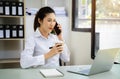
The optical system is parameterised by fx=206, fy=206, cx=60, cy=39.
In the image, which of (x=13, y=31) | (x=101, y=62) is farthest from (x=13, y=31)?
(x=101, y=62)

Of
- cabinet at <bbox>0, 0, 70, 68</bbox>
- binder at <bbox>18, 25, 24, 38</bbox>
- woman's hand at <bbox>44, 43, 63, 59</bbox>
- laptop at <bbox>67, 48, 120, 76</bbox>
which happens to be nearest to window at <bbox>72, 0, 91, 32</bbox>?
cabinet at <bbox>0, 0, 70, 68</bbox>

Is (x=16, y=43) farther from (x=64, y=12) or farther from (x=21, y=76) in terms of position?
(x=21, y=76)

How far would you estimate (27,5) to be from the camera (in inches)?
138

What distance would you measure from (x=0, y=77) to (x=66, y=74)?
499 millimetres

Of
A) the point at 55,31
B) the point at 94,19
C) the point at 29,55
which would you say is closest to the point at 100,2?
the point at 94,19

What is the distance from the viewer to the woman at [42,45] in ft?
6.39

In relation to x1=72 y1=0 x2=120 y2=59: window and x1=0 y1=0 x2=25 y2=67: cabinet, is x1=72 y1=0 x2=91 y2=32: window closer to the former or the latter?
x1=72 y1=0 x2=120 y2=59: window

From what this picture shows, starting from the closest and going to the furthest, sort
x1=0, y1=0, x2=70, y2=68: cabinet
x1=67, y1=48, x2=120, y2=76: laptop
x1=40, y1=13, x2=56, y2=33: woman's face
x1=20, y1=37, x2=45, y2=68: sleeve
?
x1=67, y1=48, x2=120, y2=76: laptop → x1=20, y1=37, x2=45, y2=68: sleeve → x1=40, y1=13, x2=56, y2=33: woman's face → x1=0, y1=0, x2=70, y2=68: cabinet

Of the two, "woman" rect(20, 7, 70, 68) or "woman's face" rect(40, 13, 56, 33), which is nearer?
"woman" rect(20, 7, 70, 68)

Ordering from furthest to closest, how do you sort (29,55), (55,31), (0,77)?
(55,31)
(29,55)
(0,77)

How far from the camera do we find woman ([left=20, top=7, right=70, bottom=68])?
1947mm

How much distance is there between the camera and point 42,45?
217 cm

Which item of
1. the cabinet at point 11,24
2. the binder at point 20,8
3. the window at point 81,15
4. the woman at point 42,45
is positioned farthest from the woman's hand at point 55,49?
the binder at point 20,8

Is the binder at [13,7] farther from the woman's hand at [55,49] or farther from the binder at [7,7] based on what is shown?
the woman's hand at [55,49]
